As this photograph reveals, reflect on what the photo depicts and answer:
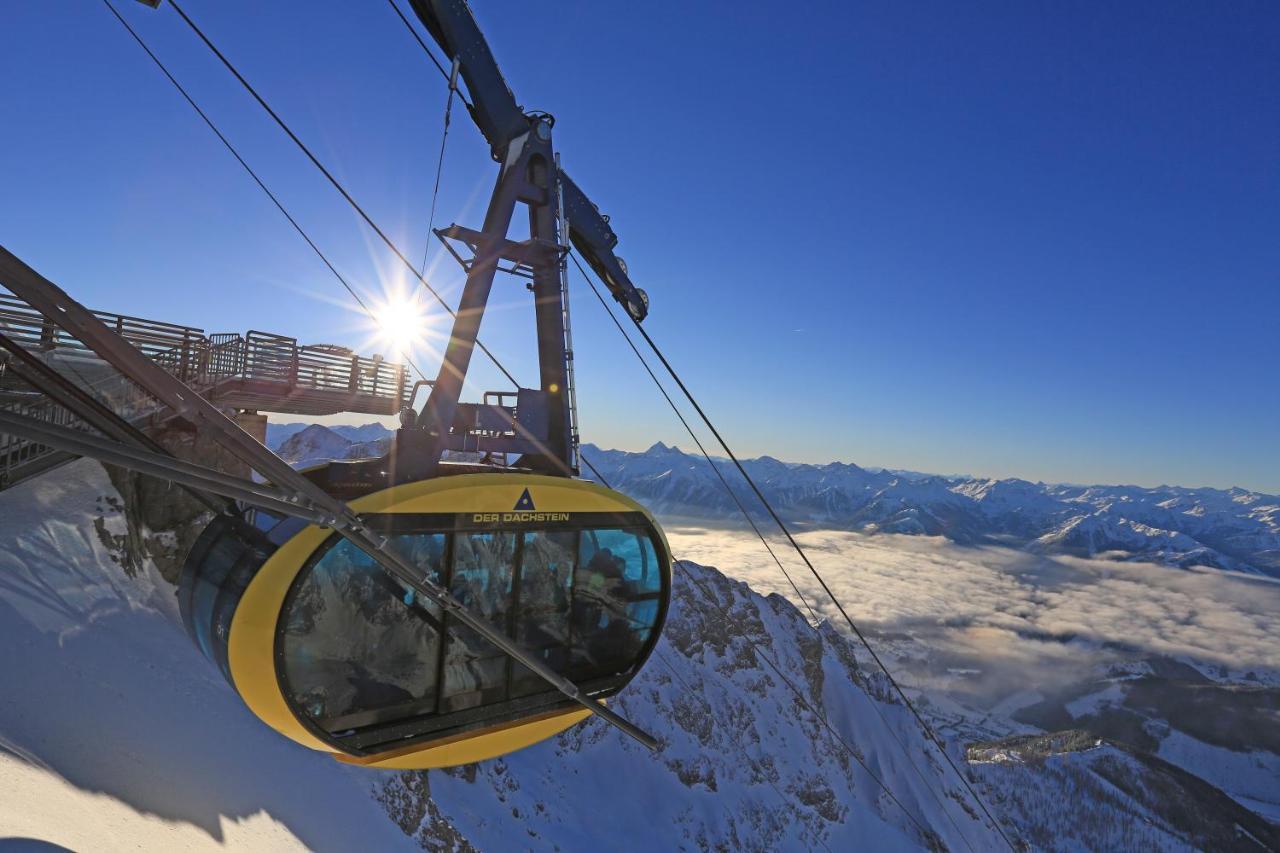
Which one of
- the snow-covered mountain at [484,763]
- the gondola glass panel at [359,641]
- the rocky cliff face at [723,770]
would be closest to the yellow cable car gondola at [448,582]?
the gondola glass panel at [359,641]

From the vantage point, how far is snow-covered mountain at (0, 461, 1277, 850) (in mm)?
8922

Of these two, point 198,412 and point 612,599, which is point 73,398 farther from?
point 612,599

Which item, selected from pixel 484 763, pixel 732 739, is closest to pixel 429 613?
pixel 484 763

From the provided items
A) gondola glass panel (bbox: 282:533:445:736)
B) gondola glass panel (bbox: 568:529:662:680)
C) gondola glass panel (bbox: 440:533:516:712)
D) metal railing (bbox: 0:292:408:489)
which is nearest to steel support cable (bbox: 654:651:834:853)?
metal railing (bbox: 0:292:408:489)

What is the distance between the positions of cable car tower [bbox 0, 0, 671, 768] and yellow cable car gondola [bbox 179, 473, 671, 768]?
0.02 m

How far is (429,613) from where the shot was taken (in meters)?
6.07

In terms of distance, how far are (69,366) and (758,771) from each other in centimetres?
10000

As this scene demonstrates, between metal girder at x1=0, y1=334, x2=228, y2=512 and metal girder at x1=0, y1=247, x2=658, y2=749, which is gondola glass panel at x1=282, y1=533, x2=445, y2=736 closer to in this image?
metal girder at x1=0, y1=247, x2=658, y2=749

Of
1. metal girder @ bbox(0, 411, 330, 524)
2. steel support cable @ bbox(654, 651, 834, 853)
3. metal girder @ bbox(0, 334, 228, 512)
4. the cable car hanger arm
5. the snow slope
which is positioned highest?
the cable car hanger arm

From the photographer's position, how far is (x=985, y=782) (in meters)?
164

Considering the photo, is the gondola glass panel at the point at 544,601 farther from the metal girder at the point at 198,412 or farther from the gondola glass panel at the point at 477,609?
the metal girder at the point at 198,412

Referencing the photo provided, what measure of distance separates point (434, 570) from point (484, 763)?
47790mm

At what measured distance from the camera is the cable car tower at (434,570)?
15.2 ft

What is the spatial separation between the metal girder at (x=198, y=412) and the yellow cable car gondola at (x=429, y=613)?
1.24m
